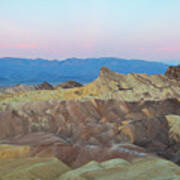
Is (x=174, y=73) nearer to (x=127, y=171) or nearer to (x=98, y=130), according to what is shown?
(x=98, y=130)

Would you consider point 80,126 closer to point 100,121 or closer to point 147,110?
point 100,121

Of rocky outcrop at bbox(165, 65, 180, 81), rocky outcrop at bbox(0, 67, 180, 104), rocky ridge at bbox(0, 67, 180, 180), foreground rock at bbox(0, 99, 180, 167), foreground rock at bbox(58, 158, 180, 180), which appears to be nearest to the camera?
foreground rock at bbox(58, 158, 180, 180)

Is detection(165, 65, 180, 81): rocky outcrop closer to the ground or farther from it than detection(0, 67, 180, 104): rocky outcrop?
farther from it

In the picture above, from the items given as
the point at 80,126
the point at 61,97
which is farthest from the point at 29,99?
the point at 80,126

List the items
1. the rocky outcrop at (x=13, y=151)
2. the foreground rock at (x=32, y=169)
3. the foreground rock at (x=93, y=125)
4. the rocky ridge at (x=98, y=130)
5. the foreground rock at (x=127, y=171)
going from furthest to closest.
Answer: the foreground rock at (x=93, y=125), the rocky outcrop at (x=13, y=151), the rocky ridge at (x=98, y=130), the foreground rock at (x=32, y=169), the foreground rock at (x=127, y=171)

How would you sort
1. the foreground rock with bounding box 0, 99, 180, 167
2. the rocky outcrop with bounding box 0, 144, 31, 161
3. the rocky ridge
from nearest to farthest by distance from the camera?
the rocky ridge
the rocky outcrop with bounding box 0, 144, 31, 161
the foreground rock with bounding box 0, 99, 180, 167

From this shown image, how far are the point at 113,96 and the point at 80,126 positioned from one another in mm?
4989

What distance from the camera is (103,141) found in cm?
1351

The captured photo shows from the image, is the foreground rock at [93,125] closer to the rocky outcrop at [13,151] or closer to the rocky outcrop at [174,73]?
the rocky outcrop at [13,151]

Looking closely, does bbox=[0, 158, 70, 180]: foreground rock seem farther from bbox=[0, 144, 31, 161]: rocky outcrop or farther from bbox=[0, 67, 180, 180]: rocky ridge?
bbox=[0, 144, 31, 161]: rocky outcrop

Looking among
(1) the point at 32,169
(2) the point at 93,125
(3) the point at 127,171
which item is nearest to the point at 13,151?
(1) the point at 32,169

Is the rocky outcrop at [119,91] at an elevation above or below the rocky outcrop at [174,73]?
below

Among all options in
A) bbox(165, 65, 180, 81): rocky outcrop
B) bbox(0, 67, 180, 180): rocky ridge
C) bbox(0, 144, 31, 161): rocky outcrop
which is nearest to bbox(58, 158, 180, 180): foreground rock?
bbox(0, 67, 180, 180): rocky ridge

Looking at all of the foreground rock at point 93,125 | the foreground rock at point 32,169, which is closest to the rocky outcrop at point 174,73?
the foreground rock at point 93,125
